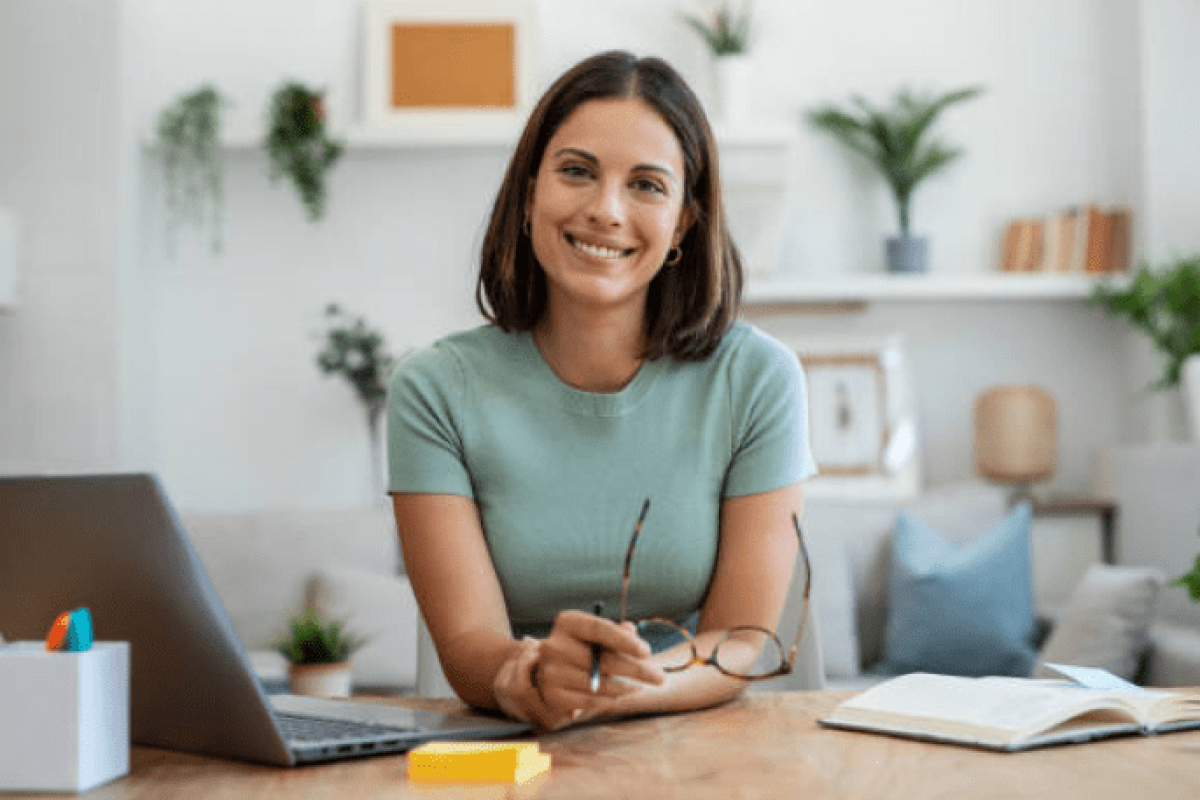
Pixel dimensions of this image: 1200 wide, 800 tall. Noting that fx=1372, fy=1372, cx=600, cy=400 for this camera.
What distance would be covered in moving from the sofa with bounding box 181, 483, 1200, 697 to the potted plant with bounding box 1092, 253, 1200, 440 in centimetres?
57

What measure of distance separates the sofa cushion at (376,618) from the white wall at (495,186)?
82cm

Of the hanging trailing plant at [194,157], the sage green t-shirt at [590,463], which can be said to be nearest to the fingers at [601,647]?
the sage green t-shirt at [590,463]

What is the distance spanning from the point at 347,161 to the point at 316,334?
1.82 ft

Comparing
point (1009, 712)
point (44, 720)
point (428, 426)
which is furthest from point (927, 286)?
point (44, 720)

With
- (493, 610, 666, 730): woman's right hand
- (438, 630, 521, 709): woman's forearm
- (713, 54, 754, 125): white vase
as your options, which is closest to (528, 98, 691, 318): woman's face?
(438, 630, 521, 709): woman's forearm

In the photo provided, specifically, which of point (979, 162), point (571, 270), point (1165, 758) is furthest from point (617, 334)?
point (979, 162)

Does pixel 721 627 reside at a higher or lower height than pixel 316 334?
lower

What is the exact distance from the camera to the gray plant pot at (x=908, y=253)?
161 inches

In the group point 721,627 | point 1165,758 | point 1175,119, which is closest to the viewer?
point 1165,758

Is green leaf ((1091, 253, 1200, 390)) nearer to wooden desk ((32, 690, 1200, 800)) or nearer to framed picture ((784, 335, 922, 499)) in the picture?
framed picture ((784, 335, 922, 499))

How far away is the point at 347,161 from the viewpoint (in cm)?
430

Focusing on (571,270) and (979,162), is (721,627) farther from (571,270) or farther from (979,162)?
(979,162)

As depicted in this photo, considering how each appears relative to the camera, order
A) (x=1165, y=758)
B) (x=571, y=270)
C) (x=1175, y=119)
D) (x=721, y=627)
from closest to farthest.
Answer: (x=1165, y=758), (x=721, y=627), (x=571, y=270), (x=1175, y=119)

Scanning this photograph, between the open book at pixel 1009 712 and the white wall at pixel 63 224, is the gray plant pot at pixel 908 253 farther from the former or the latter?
the open book at pixel 1009 712
